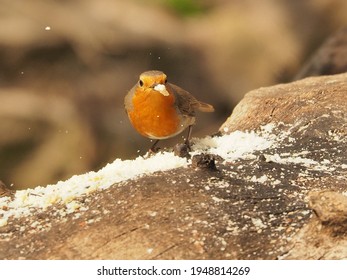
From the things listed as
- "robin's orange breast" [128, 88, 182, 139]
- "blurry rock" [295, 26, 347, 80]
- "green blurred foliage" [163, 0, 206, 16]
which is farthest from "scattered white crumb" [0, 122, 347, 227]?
"green blurred foliage" [163, 0, 206, 16]

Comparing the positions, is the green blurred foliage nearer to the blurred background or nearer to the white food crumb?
the blurred background

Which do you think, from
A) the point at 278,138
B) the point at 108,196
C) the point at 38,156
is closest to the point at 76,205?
the point at 108,196

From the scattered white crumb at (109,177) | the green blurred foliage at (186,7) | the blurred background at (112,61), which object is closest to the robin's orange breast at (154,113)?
the scattered white crumb at (109,177)

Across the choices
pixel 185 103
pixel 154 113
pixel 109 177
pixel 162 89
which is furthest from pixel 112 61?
pixel 109 177

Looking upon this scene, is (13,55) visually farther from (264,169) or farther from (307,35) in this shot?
(264,169)

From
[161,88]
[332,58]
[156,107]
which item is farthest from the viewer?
[332,58]

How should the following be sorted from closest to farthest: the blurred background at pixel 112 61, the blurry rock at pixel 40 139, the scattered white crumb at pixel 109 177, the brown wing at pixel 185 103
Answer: the scattered white crumb at pixel 109 177 < the brown wing at pixel 185 103 < the blurry rock at pixel 40 139 < the blurred background at pixel 112 61

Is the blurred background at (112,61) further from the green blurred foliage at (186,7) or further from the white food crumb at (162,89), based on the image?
the white food crumb at (162,89)

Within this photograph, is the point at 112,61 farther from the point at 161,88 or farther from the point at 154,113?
the point at 161,88
